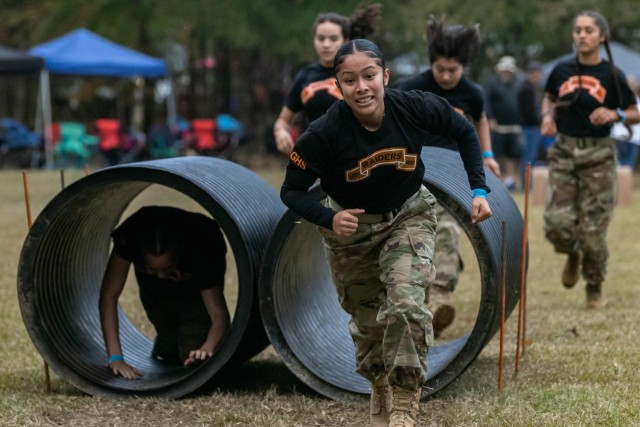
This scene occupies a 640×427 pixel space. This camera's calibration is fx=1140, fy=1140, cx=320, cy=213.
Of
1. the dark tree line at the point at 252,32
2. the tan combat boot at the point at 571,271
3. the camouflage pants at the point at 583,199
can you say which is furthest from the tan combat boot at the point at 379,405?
the dark tree line at the point at 252,32

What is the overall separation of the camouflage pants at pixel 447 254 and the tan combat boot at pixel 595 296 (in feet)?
5.21

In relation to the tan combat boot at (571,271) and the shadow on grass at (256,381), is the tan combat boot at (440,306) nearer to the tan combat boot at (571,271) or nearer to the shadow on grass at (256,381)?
the shadow on grass at (256,381)

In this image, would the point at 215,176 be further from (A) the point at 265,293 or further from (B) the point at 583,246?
(B) the point at 583,246

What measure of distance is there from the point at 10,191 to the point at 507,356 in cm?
1528

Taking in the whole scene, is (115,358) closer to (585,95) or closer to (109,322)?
(109,322)

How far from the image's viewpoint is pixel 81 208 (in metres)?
6.87

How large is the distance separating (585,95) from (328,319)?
2.91m

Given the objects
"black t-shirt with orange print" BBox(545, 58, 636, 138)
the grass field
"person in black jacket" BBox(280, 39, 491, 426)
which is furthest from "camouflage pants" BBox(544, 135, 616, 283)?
"person in black jacket" BBox(280, 39, 491, 426)

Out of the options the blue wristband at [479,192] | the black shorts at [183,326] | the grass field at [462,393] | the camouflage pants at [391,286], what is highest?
the blue wristband at [479,192]

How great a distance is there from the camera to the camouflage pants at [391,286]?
197 inches

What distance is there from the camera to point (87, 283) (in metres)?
7.48

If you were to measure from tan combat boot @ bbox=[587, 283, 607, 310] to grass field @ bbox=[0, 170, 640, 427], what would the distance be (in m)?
0.13

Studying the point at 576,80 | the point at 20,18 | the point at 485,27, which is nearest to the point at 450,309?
the point at 576,80

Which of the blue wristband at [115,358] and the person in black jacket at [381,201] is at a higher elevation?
the person in black jacket at [381,201]
